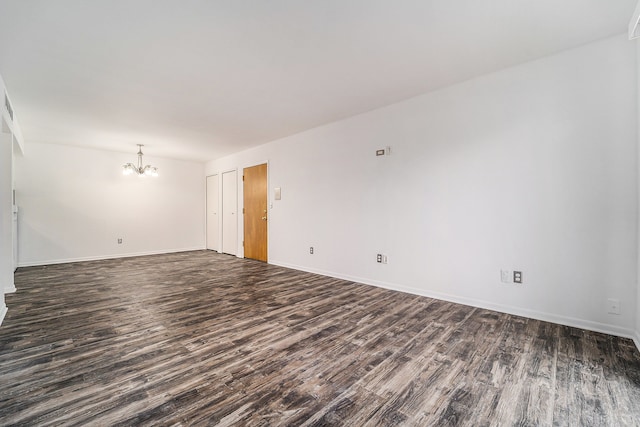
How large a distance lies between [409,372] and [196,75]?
11.0 ft

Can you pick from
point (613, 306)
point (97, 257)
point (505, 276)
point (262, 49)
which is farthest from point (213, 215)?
point (613, 306)

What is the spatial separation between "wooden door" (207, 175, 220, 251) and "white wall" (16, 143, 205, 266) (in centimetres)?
27

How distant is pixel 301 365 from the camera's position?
6.15ft

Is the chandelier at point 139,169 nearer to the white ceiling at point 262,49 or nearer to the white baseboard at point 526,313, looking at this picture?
the white ceiling at point 262,49

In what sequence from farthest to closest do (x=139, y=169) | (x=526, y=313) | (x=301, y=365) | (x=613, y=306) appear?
(x=139, y=169) < (x=526, y=313) < (x=613, y=306) < (x=301, y=365)

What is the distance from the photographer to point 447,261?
322 centimetres

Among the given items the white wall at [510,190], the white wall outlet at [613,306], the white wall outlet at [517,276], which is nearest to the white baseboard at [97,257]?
the white wall at [510,190]

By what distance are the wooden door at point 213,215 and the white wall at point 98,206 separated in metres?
0.27

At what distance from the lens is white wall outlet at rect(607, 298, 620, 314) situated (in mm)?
2307

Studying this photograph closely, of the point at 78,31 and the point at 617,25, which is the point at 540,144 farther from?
the point at 78,31

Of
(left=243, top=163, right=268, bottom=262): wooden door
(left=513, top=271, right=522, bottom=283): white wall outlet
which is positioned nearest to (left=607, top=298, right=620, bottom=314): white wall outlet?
(left=513, top=271, right=522, bottom=283): white wall outlet

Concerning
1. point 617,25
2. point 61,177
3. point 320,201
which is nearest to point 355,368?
point 320,201

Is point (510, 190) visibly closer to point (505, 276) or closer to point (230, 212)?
point (505, 276)

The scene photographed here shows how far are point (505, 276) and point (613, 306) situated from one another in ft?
2.57
